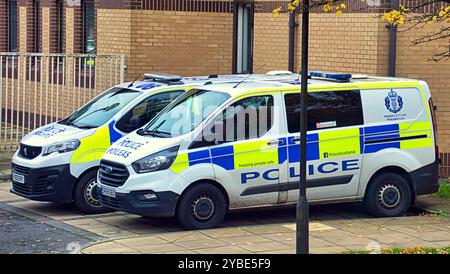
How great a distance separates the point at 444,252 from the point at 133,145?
4060 mm

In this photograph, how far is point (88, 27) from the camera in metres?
20.3

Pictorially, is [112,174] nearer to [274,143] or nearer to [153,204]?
[153,204]

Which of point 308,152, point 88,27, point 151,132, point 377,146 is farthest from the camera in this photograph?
point 88,27

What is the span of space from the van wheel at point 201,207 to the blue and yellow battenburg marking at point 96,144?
5.87 ft

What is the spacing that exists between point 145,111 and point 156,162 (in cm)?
187

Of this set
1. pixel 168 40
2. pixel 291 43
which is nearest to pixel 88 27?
pixel 168 40

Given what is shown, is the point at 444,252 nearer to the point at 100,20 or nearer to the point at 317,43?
the point at 317,43

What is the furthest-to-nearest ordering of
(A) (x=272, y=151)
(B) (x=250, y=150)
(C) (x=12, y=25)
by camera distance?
(C) (x=12, y=25) → (A) (x=272, y=151) → (B) (x=250, y=150)

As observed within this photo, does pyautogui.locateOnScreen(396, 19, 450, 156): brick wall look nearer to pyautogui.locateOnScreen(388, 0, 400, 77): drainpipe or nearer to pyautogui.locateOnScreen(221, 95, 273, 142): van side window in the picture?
pyautogui.locateOnScreen(388, 0, 400, 77): drainpipe

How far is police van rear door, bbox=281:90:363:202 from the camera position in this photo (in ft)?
39.4

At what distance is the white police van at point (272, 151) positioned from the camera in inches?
449

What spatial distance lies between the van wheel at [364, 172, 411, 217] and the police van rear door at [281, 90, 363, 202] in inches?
11.4

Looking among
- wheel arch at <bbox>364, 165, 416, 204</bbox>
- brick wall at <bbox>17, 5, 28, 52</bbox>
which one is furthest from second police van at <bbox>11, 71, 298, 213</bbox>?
brick wall at <bbox>17, 5, 28, 52</bbox>

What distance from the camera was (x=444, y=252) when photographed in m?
9.96
